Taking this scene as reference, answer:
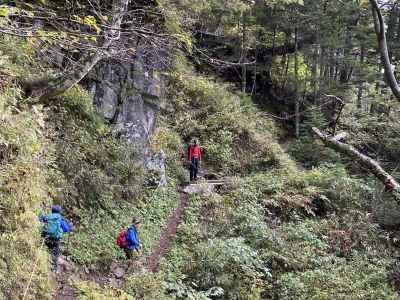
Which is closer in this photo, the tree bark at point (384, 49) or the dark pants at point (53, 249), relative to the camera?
the tree bark at point (384, 49)

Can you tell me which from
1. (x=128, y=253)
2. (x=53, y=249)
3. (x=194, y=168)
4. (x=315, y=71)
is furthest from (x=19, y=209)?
(x=315, y=71)

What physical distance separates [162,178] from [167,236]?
9.90 feet

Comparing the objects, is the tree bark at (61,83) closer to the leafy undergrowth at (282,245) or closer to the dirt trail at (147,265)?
the dirt trail at (147,265)

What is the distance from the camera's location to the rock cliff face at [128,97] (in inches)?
516

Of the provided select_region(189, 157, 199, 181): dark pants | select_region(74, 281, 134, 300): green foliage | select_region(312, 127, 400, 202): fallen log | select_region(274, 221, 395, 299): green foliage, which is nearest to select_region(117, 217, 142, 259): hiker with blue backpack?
select_region(74, 281, 134, 300): green foliage

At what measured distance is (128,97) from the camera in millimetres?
14492

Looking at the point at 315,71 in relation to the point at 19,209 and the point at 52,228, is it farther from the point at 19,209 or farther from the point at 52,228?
the point at 19,209

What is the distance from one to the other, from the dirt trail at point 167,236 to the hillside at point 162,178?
0.06 meters

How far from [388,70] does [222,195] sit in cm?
970

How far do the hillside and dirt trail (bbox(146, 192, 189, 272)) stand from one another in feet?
0.19

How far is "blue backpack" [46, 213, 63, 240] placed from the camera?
22.5 feet

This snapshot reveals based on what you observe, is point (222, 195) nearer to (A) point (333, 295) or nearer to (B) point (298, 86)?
(A) point (333, 295)

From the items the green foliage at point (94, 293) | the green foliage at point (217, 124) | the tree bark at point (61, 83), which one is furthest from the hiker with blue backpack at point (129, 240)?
the green foliage at point (217, 124)

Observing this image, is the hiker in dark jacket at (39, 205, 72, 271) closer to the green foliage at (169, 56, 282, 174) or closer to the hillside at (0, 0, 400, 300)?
the hillside at (0, 0, 400, 300)
